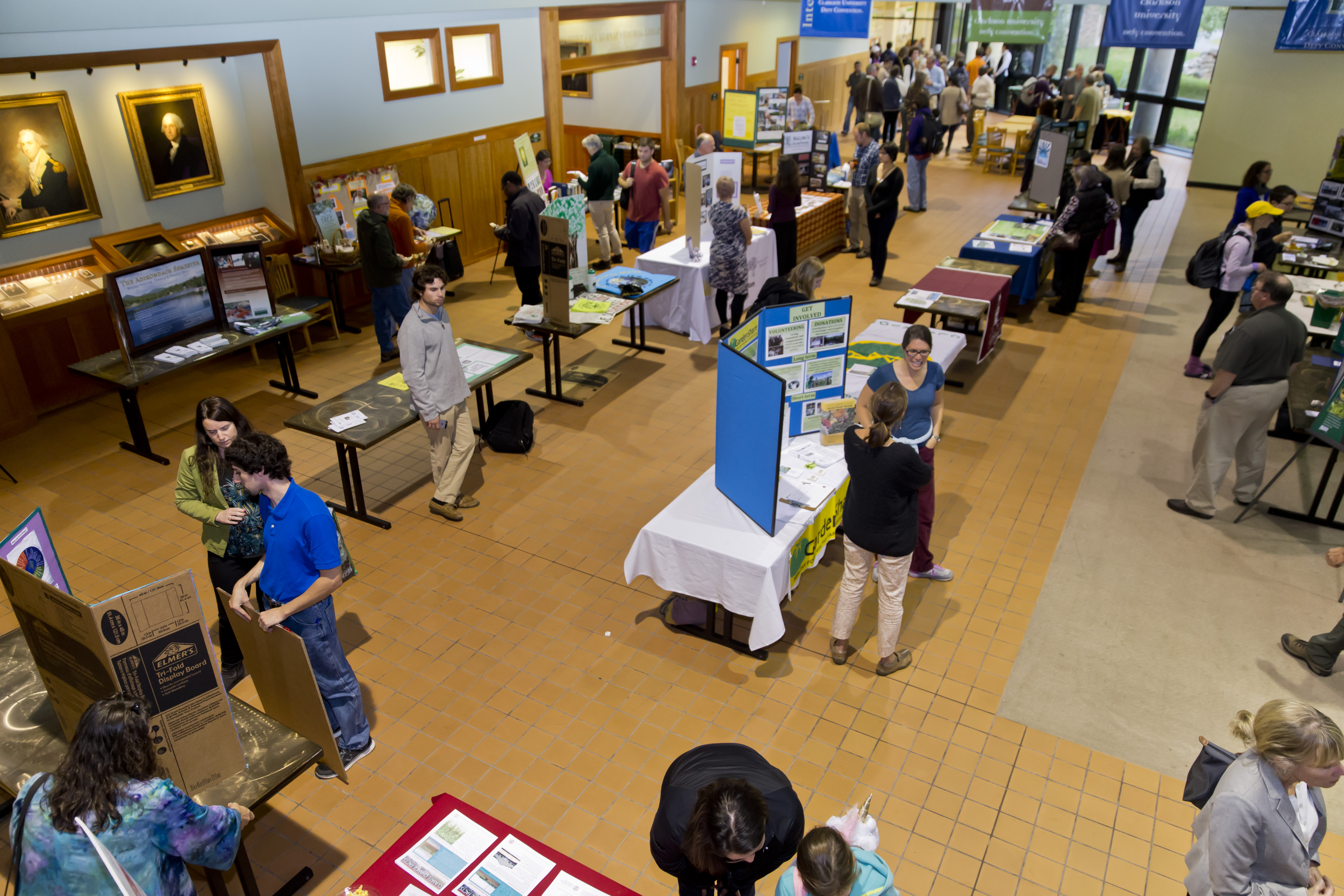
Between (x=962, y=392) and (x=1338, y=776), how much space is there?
6047 mm

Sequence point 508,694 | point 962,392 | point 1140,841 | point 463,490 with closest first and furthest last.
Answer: point 1140,841
point 508,694
point 463,490
point 962,392

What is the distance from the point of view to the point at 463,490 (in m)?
6.91

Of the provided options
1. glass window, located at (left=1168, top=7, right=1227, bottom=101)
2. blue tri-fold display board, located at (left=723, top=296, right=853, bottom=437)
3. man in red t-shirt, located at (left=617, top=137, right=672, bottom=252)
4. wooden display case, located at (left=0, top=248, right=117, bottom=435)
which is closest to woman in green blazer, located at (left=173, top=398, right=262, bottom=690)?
blue tri-fold display board, located at (left=723, top=296, right=853, bottom=437)

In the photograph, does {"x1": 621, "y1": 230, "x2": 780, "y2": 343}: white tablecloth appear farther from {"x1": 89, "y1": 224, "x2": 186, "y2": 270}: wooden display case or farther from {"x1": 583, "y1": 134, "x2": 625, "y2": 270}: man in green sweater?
{"x1": 89, "y1": 224, "x2": 186, "y2": 270}: wooden display case

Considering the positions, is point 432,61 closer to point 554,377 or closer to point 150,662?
point 554,377

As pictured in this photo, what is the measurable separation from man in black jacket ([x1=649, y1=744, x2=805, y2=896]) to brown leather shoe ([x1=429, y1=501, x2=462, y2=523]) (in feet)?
12.6

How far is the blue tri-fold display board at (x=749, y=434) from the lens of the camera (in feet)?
15.3

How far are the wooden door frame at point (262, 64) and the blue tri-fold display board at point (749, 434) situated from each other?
5.90m

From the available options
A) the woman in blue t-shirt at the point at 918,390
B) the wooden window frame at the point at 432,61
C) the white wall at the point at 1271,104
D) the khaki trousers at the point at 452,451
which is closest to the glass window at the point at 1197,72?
the white wall at the point at 1271,104

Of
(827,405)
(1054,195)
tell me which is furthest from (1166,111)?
(827,405)

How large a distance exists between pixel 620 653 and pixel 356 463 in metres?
2.51

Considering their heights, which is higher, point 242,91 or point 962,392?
point 242,91

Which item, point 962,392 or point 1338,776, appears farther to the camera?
point 962,392

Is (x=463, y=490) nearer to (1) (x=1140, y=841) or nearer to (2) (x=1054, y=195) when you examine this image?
(1) (x=1140, y=841)
